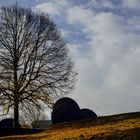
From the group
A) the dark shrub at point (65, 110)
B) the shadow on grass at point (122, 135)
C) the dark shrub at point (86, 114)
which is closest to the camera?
the shadow on grass at point (122, 135)

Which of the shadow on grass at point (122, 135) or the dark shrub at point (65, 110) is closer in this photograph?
the shadow on grass at point (122, 135)

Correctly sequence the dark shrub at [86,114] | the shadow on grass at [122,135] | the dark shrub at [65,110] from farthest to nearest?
the dark shrub at [86,114]
the dark shrub at [65,110]
the shadow on grass at [122,135]

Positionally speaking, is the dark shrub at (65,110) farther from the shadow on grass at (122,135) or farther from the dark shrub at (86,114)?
the shadow on grass at (122,135)

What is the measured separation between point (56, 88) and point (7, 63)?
557cm

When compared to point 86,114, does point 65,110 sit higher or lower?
higher

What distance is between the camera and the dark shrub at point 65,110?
47.3 metres

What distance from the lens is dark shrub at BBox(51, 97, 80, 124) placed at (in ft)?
155

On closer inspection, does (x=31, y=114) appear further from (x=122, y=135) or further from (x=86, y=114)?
(x=122, y=135)

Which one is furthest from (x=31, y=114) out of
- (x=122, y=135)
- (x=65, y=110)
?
(x=122, y=135)

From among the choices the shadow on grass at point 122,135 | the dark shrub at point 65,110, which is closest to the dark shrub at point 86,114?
the dark shrub at point 65,110

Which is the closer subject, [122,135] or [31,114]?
[122,135]

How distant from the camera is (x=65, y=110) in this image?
47281 mm

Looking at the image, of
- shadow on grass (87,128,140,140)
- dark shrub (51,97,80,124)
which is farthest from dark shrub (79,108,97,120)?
shadow on grass (87,128,140,140)

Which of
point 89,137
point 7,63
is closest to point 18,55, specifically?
point 7,63
